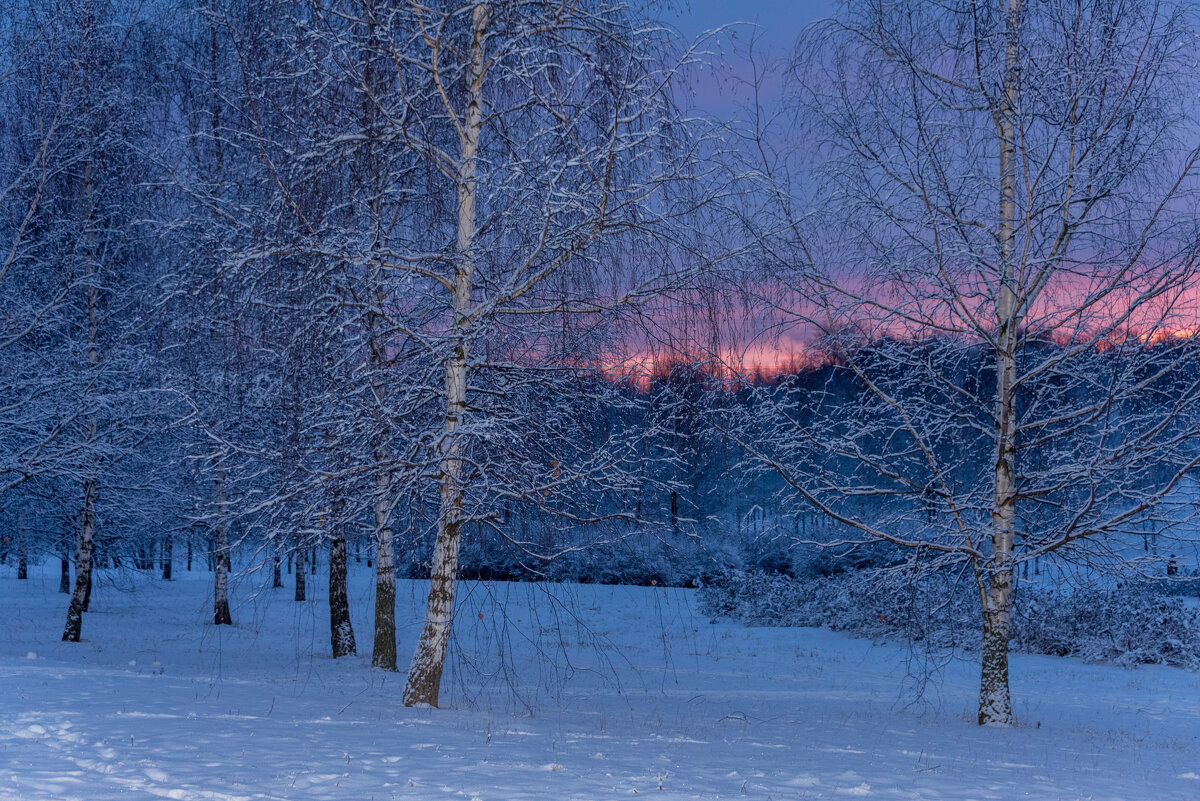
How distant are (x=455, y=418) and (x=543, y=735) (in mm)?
2620

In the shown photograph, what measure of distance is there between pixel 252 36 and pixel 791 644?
17966 mm

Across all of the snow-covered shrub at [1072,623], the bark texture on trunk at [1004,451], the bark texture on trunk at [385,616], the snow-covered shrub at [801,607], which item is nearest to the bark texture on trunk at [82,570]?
the bark texture on trunk at [385,616]

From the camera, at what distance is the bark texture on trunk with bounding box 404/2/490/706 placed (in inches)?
Answer: 269

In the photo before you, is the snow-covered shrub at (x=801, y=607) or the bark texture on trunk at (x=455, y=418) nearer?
the bark texture on trunk at (x=455, y=418)

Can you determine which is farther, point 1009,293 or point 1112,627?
point 1112,627

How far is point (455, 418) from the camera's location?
7.03 m

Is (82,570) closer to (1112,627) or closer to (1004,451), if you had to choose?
(1004,451)

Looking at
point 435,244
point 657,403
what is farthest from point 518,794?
point 435,244

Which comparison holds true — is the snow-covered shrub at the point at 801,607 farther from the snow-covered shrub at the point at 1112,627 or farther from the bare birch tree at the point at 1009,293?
the bare birch tree at the point at 1009,293

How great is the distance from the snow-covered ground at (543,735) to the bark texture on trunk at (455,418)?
35 centimetres

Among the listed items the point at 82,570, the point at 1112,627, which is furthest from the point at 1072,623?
the point at 82,570

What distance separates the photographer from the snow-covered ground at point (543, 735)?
191 inches

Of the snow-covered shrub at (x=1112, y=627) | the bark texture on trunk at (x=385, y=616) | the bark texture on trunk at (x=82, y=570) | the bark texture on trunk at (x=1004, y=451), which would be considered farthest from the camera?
the snow-covered shrub at (x=1112, y=627)

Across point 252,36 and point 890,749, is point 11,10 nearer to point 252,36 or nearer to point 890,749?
point 252,36
